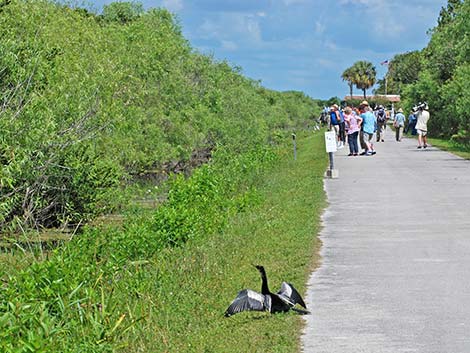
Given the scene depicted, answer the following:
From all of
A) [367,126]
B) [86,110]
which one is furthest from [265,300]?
[367,126]

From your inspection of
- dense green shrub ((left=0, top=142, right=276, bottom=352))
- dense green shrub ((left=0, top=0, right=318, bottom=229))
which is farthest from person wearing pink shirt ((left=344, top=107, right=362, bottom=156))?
dense green shrub ((left=0, top=142, right=276, bottom=352))

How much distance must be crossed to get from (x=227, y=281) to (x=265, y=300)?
7.77ft

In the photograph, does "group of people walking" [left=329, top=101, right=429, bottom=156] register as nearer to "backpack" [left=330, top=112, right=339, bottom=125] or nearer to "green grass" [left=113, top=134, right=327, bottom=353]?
"backpack" [left=330, top=112, right=339, bottom=125]

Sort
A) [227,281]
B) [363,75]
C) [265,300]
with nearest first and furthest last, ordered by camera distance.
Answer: [265,300] < [227,281] < [363,75]

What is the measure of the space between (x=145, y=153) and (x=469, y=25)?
556 inches

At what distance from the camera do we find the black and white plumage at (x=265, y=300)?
9703mm

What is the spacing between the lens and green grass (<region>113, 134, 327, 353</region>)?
920 centimetres

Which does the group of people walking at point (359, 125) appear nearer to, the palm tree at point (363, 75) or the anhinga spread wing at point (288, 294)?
the anhinga spread wing at point (288, 294)

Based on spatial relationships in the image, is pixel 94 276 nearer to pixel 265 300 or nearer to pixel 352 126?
pixel 265 300

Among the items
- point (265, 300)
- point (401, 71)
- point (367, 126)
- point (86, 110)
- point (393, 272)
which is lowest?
point (393, 272)

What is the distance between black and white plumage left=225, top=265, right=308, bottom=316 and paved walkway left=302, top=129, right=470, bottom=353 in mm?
291

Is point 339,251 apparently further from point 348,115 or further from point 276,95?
point 276,95

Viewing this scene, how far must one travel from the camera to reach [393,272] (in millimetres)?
12531

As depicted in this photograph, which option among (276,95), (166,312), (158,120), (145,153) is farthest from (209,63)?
(276,95)
